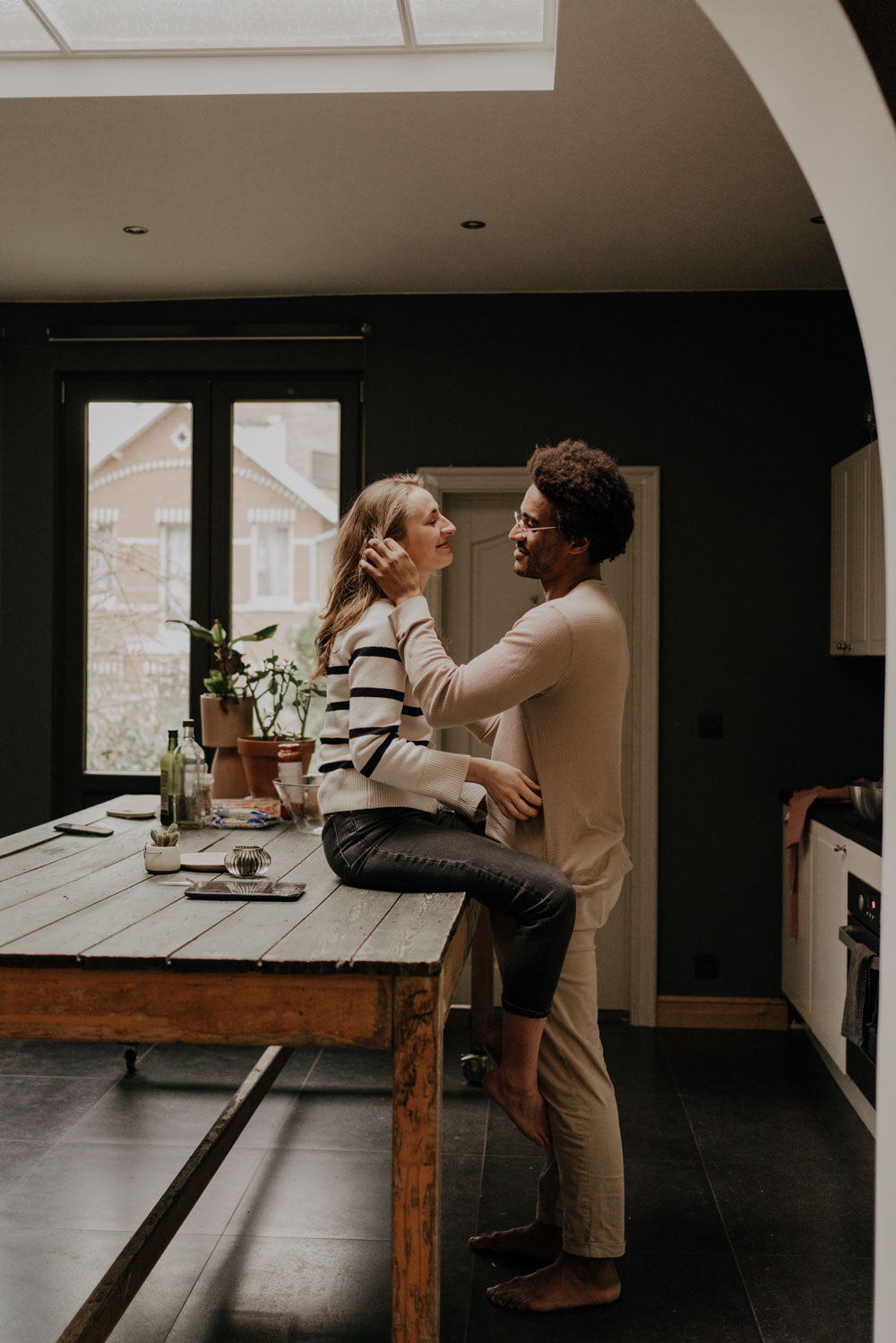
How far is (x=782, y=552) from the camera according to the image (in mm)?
4363

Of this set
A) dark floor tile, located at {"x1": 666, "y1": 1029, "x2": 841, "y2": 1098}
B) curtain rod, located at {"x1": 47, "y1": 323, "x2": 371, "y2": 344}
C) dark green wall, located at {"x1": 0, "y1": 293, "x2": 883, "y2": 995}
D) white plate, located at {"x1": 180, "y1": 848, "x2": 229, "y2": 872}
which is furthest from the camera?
curtain rod, located at {"x1": 47, "y1": 323, "x2": 371, "y2": 344}

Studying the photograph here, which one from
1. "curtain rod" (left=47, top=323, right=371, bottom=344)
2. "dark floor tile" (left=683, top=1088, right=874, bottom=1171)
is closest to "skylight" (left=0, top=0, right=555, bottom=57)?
"curtain rod" (left=47, top=323, right=371, bottom=344)

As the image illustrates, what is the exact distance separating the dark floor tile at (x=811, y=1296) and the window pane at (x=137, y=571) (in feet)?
10.3

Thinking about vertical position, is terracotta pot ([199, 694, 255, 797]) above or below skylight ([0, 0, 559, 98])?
below

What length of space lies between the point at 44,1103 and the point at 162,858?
5.40 feet

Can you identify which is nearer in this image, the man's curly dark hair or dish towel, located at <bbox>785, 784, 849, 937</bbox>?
the man's curly dark hair

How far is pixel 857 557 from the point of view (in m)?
3.94

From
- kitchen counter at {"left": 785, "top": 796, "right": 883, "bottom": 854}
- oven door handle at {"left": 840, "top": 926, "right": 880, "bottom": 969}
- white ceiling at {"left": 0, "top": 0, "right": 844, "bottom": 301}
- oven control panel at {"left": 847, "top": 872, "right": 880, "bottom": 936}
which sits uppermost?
white ceiling at {"left": 0, "top": 0, "right": 844, "bottom": 301}

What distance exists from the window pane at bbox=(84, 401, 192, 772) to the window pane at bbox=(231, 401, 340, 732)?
9.9 inches

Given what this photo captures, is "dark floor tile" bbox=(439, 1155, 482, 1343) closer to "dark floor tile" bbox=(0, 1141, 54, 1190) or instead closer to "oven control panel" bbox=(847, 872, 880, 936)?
"dark floor tile" bbox=(0, 1141, 54, 1190)

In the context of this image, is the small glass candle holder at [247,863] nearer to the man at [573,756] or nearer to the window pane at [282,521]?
the man at [573,756]

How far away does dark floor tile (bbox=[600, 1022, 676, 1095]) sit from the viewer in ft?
12.2

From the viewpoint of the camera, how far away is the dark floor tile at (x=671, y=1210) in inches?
104

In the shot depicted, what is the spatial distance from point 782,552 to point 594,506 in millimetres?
2356
